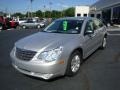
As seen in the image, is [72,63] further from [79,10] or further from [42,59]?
[79,10]

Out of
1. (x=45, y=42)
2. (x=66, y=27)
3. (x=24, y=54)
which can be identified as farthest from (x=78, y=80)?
(x=66, y=27)

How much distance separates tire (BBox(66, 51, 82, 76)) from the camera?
17.8 ft

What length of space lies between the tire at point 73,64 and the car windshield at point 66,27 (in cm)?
84

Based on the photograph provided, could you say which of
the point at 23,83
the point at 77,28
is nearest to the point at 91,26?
the point at 77,28

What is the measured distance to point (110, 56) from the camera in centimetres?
806

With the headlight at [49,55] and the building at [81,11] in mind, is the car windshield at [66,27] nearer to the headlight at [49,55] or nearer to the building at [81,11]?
the headlight at [49,55]

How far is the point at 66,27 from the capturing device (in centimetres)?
666

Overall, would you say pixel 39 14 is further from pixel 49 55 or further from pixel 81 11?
pixel 49 55

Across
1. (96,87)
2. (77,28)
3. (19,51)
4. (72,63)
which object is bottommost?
(96,87)

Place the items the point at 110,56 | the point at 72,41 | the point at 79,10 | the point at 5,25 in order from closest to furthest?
1. the point at 72,41
2. the point at 110,56
3. the point at 5,25
4. the point at 79,10

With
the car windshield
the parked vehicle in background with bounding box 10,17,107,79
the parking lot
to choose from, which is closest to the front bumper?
the parked vehicle in background with bounding box 10,17,107,79

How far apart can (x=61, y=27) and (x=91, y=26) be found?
3.76 feet

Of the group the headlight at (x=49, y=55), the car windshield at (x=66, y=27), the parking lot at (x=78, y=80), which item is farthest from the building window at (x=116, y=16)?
the headlight at (x=49, y=55)

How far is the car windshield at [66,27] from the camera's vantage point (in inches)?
253
